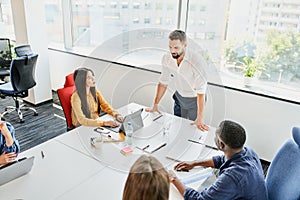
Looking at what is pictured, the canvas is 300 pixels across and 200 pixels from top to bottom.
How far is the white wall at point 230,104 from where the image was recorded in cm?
269

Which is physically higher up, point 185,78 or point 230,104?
point 185,78

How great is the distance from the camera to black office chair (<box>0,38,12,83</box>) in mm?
4105

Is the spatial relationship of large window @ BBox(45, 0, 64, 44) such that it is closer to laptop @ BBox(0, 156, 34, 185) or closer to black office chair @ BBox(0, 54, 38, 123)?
black office chair @ BBox(0, 54, 38, 123)

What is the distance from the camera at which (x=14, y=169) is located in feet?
4.93

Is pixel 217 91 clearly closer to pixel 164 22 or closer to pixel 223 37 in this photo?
pixel 223 37

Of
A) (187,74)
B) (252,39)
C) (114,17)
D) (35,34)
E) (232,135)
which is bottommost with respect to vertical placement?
(232,135)

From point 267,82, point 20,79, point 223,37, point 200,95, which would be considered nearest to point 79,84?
point 200,95

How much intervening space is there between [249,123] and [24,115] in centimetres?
303

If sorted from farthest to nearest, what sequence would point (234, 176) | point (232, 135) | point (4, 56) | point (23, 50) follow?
point (4, 56) < point (23, 50) < point (232, 135) < point (234, 176)

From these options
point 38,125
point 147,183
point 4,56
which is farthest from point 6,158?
point 4,56

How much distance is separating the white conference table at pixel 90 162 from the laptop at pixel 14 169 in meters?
0.03

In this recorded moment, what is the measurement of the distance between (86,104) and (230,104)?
1.55 metres

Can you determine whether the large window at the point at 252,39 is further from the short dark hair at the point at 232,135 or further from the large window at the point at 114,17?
the short dark hair at the point at 232,135

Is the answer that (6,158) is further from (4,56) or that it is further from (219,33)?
(4,56)
